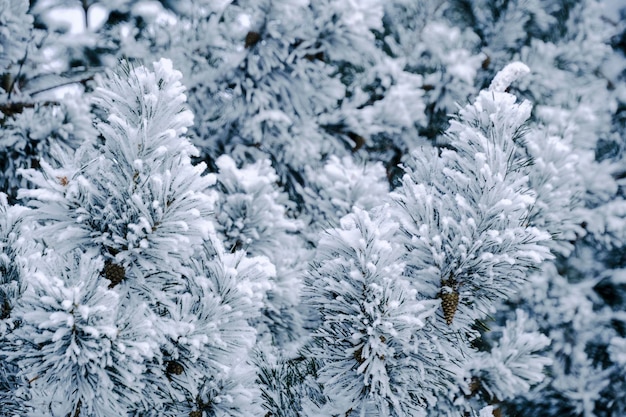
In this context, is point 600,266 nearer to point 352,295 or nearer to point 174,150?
point 352,295

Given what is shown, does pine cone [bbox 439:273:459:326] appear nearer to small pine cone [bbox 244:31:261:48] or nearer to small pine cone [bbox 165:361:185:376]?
small pine cone [bbox 165:361:185:376]

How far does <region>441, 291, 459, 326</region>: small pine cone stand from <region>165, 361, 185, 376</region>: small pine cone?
0.61 metres

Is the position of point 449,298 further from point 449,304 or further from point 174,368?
point 174,368

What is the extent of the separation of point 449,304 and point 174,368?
64 centimetres

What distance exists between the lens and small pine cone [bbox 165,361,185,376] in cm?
111

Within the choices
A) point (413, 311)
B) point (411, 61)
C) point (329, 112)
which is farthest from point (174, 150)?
point (411, 61)

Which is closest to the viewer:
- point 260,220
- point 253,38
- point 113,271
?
point 113,271

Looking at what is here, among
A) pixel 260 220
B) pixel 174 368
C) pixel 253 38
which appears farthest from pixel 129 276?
pixel 253 38

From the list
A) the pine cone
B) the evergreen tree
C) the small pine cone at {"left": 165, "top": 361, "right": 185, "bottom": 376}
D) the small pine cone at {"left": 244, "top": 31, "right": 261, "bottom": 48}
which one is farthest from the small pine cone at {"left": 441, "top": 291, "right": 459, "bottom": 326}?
the small pine cone at {"left": 244, "top": 31, "right": 261, "bottom": 48}

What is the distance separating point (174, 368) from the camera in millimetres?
1111

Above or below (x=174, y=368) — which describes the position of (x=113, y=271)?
above

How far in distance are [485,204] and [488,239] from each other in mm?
80

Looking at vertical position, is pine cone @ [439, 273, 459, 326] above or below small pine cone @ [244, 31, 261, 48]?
above

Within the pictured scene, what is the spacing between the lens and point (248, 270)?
3.86ft
